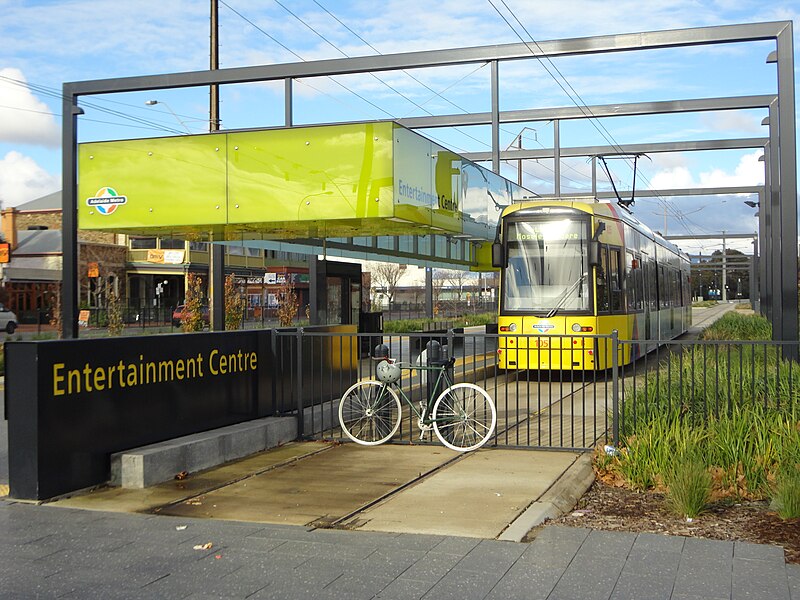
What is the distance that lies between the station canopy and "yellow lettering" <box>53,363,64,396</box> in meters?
5.61

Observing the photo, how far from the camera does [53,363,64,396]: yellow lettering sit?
306 inches

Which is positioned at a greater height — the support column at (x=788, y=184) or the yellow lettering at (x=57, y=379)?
the support column at (x=788, y=184)

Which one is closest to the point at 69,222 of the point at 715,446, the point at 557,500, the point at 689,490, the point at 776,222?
the point at 557,500

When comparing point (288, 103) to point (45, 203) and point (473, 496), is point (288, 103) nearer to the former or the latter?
point (473, 496)

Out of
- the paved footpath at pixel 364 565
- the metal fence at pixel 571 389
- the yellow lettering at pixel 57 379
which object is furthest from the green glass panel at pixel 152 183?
the paved footpath at pixel 364 565

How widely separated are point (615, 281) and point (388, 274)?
65799 mm

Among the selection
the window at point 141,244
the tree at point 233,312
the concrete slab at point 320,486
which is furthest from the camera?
the window at point 141,244

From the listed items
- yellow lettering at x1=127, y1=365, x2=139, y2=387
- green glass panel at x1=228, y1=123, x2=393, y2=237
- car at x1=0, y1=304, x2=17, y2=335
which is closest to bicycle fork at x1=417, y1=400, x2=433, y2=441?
green glass panel at x1=228, y1=123, x2=393, y2=237

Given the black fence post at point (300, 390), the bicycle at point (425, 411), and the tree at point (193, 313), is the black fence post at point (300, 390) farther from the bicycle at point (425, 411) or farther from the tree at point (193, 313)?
the tree at point (193, 313)

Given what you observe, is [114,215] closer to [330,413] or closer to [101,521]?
[330,413]

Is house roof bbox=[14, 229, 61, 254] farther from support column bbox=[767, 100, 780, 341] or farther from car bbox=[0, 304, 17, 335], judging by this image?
support column bbox=[767, 100, 780, 341]

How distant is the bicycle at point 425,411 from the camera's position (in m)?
10.2

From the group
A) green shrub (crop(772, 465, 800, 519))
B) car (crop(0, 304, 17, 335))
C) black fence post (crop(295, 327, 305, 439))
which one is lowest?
green shrub (crop(772, 465, 800, 519))

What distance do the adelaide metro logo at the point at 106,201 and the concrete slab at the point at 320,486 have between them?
21.6 ft
